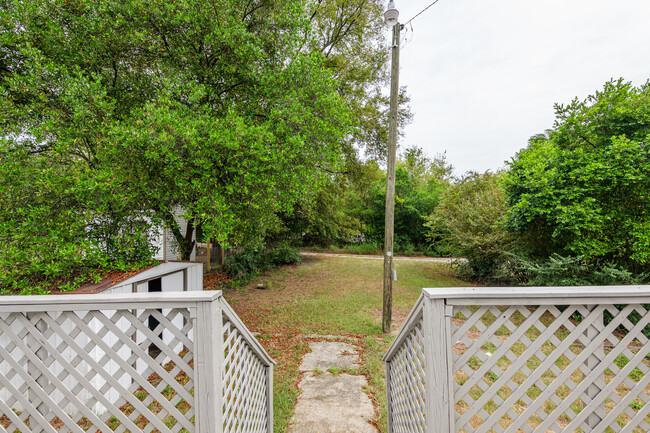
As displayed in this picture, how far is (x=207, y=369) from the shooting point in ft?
4.62

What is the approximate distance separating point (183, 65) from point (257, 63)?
1.31 m

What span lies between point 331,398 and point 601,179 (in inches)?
246

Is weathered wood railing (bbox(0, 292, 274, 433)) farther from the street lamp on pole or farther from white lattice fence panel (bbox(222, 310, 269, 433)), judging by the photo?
the street lamp on pole

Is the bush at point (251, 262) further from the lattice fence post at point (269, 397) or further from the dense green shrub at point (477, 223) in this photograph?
the lattice fence post at point (269, 397)

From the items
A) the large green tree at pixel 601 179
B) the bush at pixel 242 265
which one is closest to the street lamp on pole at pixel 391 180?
the large green tree at pixel 601 179

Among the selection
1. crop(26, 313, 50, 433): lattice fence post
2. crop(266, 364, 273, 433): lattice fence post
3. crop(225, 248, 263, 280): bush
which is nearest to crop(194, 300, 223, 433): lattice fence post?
crop(26, 313, 50, 433): lattice fence post

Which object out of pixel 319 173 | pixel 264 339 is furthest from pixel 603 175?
pixel 264 339

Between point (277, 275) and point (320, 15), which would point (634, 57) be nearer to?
point (320, 15)

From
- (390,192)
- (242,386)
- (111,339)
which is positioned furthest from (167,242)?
(242,386)

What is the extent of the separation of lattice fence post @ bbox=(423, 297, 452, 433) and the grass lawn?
1968 mm

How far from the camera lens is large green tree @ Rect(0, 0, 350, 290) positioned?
3824 mm

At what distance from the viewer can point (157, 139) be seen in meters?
3.73

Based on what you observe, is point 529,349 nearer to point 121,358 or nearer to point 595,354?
point 595,354

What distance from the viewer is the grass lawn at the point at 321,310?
4.00 m
